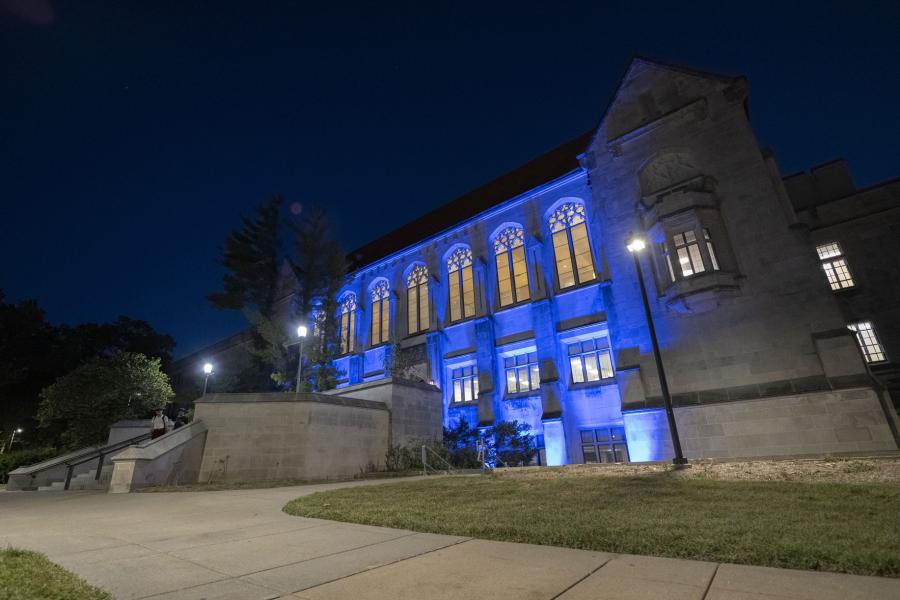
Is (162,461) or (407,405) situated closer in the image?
(162,461)

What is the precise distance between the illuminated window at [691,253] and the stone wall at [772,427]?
5.50 metres

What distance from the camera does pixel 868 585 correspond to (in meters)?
2.39

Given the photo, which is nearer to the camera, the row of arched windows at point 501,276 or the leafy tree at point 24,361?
the row of arched windows at point 501,276

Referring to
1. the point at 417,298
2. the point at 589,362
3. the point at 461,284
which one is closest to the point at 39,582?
the point at 589,362

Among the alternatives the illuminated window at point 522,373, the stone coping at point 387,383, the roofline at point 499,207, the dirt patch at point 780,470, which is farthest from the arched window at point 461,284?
the dirt patch at point 780,470

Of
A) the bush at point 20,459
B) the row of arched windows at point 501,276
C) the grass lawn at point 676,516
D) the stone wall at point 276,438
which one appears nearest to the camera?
the grass lawn at point 676,516

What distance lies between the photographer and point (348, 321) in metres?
32.2

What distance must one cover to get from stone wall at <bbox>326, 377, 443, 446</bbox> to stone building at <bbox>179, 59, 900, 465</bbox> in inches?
142

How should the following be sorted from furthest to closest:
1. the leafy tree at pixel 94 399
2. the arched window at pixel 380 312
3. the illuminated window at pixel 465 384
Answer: the arched window at pixel 380 312, the illuminated window at pixel 465 384, the leafy tree at pixel 94 399

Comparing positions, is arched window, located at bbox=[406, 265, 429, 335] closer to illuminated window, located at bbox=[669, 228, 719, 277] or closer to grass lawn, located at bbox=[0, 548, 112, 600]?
illuminated window, located at bbox=[669, 228, 719, 277]

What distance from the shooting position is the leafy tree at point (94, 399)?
1908 cm

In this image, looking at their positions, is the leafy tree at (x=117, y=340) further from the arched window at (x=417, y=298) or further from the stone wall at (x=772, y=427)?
the stone wall at (x=772, y=427)

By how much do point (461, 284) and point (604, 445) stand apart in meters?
12.9

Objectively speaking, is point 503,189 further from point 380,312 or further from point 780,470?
point 780,470
